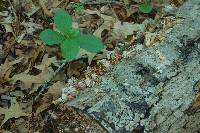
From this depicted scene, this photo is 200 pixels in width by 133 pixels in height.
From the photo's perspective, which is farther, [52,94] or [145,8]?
[145,8]

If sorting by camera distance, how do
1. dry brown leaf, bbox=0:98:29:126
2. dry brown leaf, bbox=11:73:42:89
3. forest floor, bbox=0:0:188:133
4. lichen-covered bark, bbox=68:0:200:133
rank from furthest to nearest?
1. dry brown leaf, bbox=11:73:42:89
2. dry brown leaf, bbox=0:98:29:126
3. forest floor, bbox=0:0:188:133
4. lichen-covered bark, bbox=68:0:200:133

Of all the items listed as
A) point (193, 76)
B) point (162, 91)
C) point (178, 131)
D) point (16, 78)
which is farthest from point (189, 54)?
point (16, 78)

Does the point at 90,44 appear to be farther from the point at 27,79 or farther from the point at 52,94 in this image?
the point at 27,79

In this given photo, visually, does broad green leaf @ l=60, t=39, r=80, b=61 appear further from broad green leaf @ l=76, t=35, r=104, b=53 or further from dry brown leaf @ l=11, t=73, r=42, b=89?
dry brown leaf @ l=11, t=73, r=42, b=89

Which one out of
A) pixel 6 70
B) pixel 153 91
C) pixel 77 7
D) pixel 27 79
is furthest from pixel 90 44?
pixel 77 7

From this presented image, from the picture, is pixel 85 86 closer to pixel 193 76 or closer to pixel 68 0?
pixel 193 76

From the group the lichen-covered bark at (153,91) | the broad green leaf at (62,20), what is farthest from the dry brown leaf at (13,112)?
the broad green leaf at (62,20)

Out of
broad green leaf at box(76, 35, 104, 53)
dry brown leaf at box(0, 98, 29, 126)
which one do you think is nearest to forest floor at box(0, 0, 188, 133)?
dry brown leaf at box(0, 98, 29, 126)
